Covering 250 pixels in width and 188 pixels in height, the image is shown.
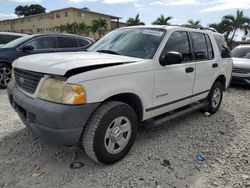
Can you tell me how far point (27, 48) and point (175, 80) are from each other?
485 centimetres

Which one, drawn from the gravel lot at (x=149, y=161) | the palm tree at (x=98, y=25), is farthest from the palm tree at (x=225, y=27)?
the gravel lot at (x=149, y=161)

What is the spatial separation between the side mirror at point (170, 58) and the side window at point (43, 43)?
197 inches

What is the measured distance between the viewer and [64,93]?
2311 millimetres

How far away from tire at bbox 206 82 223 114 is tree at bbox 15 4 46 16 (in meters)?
78.9

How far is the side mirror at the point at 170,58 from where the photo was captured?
305 cm

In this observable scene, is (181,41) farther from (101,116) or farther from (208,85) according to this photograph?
(101,116)

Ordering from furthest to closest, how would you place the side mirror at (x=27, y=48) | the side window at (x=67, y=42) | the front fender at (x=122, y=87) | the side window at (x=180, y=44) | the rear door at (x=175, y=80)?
1. the side window at (x=67, y=42)
2. the side mirror at (x=27, y=48)
3. the side window at (x=180, y=44)
4. the rear door at (x=175, y=80)
5. the front fender at (x=122, y=87)

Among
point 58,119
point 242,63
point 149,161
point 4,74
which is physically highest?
point 242,63

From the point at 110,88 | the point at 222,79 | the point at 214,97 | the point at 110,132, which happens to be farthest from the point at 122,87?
the point at 222,79

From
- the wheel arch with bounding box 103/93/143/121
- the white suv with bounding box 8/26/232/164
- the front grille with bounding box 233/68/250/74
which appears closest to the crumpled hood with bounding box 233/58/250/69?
the front grille with bounding box 233/68/250/74

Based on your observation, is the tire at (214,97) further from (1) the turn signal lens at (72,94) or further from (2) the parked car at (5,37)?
(2) the parked car at (5,37)

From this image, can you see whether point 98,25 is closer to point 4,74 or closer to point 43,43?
point 43,43

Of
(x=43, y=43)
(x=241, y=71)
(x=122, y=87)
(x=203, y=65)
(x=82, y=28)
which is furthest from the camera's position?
(x=82, y=28)

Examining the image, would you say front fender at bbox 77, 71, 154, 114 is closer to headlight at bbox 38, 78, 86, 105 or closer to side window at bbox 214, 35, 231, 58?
headlight at bbox 38, 78, 86, 105
